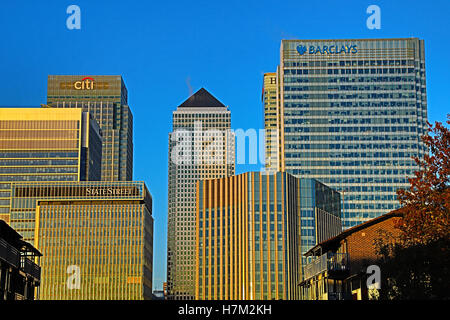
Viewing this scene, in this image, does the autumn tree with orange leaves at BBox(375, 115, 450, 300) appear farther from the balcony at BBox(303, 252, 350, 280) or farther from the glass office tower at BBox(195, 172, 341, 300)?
the glass office tower at BBox(195, 172, 341, 300)

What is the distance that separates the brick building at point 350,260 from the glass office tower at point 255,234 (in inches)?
4083

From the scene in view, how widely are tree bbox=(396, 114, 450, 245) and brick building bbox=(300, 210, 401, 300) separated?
21.6m

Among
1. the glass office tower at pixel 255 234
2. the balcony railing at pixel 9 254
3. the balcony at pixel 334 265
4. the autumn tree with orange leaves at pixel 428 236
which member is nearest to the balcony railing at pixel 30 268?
the balcony railing at pixel 9 254

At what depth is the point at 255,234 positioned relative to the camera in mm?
180750

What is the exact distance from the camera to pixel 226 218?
7357 inches

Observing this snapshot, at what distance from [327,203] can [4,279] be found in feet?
464

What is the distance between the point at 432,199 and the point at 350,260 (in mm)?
30306

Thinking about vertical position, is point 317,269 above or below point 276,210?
below

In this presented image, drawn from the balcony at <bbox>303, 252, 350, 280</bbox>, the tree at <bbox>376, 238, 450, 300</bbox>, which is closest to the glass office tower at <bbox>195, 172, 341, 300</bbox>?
the balcony at <bbox>303, 252, 350, 280</bbox>

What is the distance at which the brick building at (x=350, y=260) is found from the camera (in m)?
63.9
